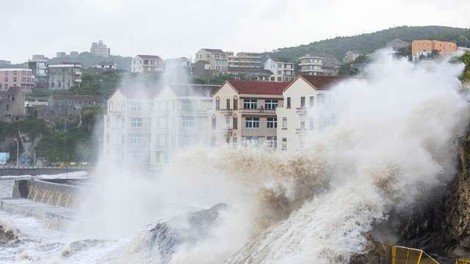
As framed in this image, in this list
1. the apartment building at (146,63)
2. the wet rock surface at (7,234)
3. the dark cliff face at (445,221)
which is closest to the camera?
the dark cliff face at (445,221)

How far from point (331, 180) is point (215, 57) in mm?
115588

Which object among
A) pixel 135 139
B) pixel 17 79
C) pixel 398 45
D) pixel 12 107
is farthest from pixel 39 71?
pixel 135 139

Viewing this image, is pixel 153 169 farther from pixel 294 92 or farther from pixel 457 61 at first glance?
pixel 457 61

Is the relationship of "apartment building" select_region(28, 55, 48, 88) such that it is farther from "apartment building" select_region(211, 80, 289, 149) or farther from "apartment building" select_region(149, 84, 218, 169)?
"apartment building" select_region(211, 80, 289, 149)

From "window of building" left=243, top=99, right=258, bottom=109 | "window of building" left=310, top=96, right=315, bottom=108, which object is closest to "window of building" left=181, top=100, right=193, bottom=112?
"window of building" left=243, top=99, right=258, bottom=109

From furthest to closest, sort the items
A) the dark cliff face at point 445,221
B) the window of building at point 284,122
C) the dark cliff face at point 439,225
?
the window of building at point 284,122 < the dark cliff face at point 445,221 < the dark cliff face at point 439,225

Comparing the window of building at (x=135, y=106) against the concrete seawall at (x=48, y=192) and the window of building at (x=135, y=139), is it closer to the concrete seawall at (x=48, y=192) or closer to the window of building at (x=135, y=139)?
the window of building at (x=135, y=139)

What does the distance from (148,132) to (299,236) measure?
125 feet

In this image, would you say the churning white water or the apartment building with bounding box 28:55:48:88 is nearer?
the churning white water

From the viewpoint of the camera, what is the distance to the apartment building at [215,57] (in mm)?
131400

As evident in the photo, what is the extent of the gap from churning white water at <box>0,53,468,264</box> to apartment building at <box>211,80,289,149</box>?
2210 centimetres

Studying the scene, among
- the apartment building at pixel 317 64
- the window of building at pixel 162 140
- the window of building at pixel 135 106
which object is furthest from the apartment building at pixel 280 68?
the window of building at pixel 162 140

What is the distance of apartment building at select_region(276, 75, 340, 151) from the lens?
130ft

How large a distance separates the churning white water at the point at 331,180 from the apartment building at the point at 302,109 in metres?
15.7
